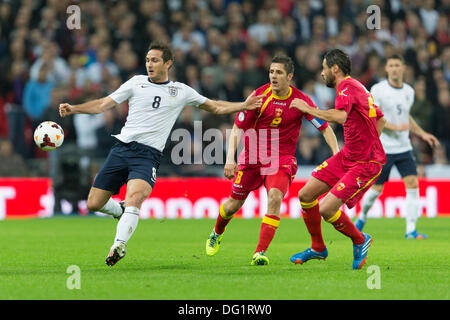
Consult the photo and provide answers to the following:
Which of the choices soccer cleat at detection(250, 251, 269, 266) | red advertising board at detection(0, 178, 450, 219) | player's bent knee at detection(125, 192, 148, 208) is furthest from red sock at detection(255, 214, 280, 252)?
red advertising board at detection(0, 178, 450, 219)

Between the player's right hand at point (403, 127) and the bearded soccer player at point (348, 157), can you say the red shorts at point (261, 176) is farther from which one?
the player's right hand at point (403, 127)

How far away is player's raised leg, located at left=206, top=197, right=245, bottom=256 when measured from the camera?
32.1ft

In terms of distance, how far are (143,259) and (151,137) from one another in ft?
4.70

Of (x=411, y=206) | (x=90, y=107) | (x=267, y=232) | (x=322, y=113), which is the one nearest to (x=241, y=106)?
(x=322, y=113)

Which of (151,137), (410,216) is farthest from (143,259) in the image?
(410,216)

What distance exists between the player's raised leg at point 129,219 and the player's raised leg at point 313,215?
1.64m

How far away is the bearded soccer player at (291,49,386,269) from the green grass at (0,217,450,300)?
512 millimetres

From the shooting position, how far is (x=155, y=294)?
671 centimetres

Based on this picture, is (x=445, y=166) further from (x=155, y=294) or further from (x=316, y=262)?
(x=155, y=294)

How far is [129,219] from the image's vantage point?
8.58 m

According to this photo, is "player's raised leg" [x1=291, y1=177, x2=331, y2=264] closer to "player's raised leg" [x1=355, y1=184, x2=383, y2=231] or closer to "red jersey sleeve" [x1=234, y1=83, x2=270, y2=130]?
"red jersey sleeve" [x1=234, y1=83, x2=270, y2=130]

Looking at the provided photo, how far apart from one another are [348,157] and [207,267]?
1.83m

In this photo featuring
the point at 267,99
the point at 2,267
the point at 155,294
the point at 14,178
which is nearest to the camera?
the point at 155,294
